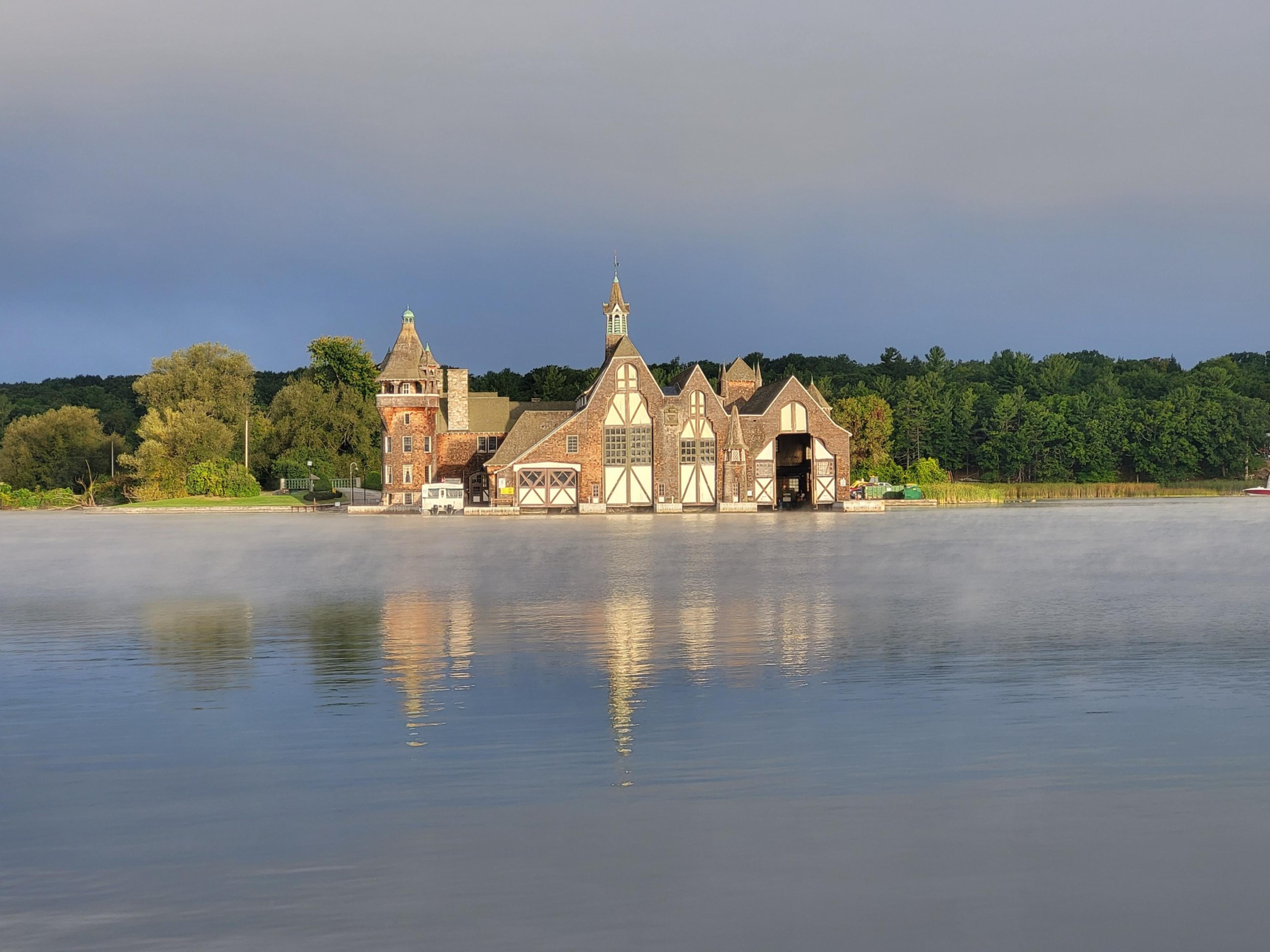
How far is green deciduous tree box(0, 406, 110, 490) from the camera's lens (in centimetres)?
10112

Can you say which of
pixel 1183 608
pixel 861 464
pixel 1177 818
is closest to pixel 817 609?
pixel 1183 608

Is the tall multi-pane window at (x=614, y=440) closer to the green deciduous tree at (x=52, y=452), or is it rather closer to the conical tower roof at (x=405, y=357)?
the conical tower roof at (x=405, y=357)

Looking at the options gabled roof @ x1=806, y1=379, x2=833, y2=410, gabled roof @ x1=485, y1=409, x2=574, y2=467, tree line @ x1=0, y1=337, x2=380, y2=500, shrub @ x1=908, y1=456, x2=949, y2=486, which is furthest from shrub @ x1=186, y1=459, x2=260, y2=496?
shrub @ x1=908, y1=456, x2=949, y2=486

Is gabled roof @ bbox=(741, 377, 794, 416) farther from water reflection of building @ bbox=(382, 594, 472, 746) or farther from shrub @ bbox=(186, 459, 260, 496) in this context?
water reflection of building @ bbox=(382, 594, 472, 746)

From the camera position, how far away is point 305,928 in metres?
7.66

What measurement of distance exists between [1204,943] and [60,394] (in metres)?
156

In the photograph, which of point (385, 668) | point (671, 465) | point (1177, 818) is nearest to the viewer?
point (1177, 818)

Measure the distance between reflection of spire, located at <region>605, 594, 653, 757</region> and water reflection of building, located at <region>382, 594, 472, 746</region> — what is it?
2022 mm

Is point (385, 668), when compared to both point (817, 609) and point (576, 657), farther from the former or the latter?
point (817, 609)

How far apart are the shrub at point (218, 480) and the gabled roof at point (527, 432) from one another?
2082cm

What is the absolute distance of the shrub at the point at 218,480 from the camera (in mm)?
88812

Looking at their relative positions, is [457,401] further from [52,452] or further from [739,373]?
[52,452]

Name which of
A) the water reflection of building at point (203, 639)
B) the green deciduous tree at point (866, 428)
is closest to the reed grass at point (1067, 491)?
the green deciduous tree at point (866, 428)

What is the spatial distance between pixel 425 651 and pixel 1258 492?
105011 millimetres
